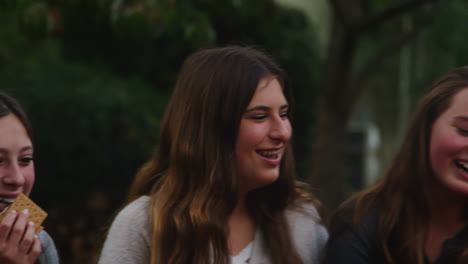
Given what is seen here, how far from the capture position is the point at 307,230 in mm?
3068

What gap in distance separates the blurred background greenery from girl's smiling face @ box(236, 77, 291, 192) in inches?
81.1

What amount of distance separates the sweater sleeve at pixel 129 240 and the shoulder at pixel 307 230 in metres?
0.62

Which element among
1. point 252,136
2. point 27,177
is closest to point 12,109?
point 27,177

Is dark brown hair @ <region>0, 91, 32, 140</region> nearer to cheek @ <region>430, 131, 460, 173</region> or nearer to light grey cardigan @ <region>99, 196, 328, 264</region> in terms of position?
light grey cardigan @ <region>99, 196, 328, 264</region>

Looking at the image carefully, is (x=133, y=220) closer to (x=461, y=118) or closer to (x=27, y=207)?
(x=27, y=207)

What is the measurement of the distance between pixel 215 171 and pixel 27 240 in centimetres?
76

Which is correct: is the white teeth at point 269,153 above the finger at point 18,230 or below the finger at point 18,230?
above

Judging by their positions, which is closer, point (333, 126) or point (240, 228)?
point (240, 228)

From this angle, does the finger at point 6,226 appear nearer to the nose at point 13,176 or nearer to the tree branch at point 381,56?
the nose at point 13,176

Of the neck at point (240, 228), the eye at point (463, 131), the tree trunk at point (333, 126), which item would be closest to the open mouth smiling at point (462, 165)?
the eye at point (463, 131)

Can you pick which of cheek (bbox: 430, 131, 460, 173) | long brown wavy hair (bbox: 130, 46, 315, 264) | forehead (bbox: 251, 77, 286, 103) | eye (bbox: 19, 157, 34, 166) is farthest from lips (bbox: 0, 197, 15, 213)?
cheek (bbox: 430, 131, 460, 173)

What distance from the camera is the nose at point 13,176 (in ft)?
8.36

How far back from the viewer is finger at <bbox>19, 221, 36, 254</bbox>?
2.42 m

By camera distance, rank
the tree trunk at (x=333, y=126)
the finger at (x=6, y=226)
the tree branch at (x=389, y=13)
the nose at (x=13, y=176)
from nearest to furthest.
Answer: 1. the finger at (x=6, y=226)
2. the nose at (x=13, y=176)
3. the tree branch at (x=389, y=13)
4. the tree trunk at (x=333, y=126)
